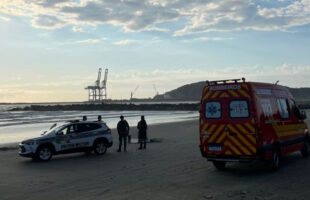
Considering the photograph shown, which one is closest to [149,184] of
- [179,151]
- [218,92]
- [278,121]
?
[218,92]

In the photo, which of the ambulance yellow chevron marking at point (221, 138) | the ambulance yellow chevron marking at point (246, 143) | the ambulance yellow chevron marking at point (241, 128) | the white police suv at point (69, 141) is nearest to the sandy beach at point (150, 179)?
the white police suv at point (69, 141)

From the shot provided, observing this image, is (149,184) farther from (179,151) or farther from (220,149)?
(179,151)

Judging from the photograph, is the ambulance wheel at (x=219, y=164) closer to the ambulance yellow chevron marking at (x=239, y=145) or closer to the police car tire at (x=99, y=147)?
the ambulance yellow chevron marking at (x=239, y=145)

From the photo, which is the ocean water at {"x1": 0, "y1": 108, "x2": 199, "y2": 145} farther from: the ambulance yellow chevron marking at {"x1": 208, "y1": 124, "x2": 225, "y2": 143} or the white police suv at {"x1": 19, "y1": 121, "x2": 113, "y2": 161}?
the ambulance yellow chevron marking at {"x1": 208, "y1": 124, "x2": 225, "y2": 143}

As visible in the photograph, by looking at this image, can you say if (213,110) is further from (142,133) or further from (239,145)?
(142,133)

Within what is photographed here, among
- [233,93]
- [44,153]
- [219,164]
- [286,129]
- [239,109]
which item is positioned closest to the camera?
[239,109]

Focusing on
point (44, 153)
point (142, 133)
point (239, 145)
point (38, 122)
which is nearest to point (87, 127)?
point (44, 153)

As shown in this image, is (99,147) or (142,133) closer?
(99,147)

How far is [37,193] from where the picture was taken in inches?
364

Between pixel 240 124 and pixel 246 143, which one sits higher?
pixel 240 124

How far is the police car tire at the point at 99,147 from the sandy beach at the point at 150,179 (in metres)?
1.14

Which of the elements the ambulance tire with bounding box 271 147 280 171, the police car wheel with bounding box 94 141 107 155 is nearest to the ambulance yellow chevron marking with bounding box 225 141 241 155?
the ambulance tire with bounding box 271 147 280 171

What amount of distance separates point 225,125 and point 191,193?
3122 millimetres

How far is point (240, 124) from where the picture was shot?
11.0 m
